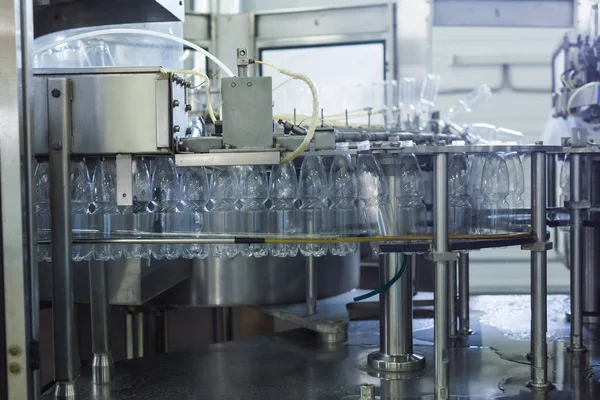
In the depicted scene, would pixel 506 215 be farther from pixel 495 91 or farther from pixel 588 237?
pixel 495 91

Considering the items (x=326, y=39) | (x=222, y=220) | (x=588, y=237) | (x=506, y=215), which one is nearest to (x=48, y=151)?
(x=222, y=220)

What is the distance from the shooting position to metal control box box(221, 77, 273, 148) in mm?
1942

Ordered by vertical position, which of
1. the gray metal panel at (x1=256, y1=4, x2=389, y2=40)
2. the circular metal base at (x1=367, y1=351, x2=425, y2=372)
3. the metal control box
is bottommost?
the circular metal base at (x1=367, y1=351, x2=425, y2=372)

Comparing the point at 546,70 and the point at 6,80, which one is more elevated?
the point at 546,70

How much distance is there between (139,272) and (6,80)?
1026mm

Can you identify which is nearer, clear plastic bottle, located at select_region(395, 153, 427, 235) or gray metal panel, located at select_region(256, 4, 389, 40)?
clear plastic bottle, located at select_region(395, 153, 427, 235)

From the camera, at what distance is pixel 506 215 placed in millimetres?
2660

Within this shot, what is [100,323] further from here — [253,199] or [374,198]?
[374,198]

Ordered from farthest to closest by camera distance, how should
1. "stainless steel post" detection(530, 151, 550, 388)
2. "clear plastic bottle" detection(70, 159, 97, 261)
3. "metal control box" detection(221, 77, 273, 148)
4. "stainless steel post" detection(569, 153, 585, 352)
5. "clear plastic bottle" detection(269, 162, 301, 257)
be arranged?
"stainless steel post" detection(569, 153, 585, 352), "clear plastic bottle" detection(269, 162, 301, 257), "clear plastic bottle" detection(70, 159, 97, 261), "stainless steel post" detection(530, 151, 550, 388), "metal control box" detection(221, 77, 273, 148)

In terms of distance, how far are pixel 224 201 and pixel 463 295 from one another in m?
1.14

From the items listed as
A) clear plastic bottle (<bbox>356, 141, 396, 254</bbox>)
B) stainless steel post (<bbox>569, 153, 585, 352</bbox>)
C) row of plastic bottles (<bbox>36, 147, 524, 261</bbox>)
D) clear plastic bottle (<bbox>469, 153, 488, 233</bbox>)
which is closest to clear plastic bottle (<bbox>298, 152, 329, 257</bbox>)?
row of plastic bottles (<bbox>36, 147, 524, 261</bbox>)

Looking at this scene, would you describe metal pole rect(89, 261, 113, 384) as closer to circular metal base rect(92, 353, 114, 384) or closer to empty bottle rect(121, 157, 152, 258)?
circular metal base rect(92, 353, 114, 384)

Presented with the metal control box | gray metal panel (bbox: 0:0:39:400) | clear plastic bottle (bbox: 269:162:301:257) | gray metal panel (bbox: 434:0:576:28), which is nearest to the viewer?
gray metal panel (bbox: 0:0:39:400)

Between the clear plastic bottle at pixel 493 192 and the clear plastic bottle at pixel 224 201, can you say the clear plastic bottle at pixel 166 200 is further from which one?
the clear plastic bottle at pixel 493 192
